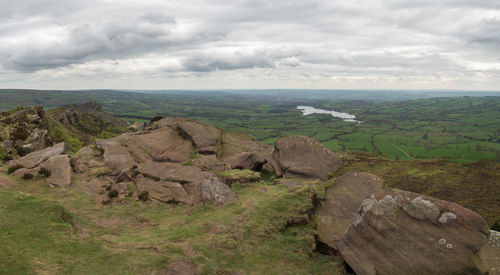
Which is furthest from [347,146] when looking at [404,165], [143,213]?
[143,213]

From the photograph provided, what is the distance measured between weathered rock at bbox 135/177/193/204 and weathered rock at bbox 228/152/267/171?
10240mm

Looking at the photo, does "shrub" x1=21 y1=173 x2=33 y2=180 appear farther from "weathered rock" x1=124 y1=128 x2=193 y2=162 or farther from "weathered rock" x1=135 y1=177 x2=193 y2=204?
"weathered rock" x1=124 y1=128 x2=193 y2=162

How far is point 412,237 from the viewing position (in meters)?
13.7

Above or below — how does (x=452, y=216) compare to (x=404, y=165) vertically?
above

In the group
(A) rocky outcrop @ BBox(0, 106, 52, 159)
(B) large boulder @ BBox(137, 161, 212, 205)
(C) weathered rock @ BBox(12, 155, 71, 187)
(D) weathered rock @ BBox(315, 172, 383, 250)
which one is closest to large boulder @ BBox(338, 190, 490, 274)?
(D) weathered rock @ BBox(315, 172, 383, 250)

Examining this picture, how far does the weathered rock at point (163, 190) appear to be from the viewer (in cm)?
2455

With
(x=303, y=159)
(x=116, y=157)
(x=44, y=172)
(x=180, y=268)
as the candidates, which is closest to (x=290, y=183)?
(x=303, y=159)

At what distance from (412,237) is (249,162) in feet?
76.2

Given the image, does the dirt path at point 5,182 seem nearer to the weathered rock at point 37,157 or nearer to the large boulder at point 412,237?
the weathered rock at point 37,157

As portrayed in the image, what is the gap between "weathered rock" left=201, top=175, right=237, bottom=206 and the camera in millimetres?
23609

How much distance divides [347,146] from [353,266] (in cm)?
19273

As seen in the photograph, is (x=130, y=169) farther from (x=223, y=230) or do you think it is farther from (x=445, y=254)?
(x=445, y=254)

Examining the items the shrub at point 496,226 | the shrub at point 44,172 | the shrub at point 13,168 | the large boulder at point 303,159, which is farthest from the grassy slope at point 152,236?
the shrub at point 496,226

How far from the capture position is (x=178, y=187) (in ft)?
84.8
